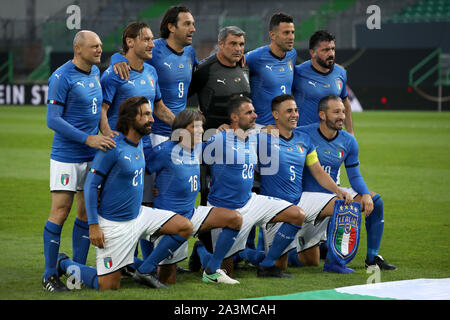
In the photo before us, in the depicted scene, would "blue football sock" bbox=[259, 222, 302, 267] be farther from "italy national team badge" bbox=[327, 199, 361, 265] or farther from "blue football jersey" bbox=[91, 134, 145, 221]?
"blue football jersey" bbox=[91, 134, 145, 221]

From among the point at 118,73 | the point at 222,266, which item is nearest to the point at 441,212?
the point at 222,266

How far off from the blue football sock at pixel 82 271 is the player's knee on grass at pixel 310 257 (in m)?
2.12

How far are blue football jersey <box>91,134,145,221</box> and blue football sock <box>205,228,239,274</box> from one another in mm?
806

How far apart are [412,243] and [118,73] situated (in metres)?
3.66

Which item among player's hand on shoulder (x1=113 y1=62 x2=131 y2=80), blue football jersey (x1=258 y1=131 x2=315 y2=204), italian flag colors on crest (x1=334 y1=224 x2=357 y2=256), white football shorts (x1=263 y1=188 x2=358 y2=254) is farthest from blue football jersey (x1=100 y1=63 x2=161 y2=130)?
italian flag colors on crest (x1=334 y1=224 x2=357 y2=256)

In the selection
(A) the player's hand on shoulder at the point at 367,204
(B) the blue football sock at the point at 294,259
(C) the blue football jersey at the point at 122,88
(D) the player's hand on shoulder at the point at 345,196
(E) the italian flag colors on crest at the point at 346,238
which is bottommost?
(B) the blue football sock at the point at 294,259

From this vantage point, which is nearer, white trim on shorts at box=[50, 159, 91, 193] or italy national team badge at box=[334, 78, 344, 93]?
white trim on shorts at box=[50, 159, 91, 193]

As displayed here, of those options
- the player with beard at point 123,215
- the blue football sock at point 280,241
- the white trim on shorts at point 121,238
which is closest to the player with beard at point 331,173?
the blue football sock at point 280,241

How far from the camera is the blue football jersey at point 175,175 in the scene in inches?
238

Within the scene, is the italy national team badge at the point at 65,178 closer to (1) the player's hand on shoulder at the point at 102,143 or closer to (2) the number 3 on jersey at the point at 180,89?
(1) the player's hand on shoulder at the point at 102,143

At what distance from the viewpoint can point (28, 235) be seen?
788 centimetres

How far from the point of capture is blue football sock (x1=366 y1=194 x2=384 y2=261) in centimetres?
667

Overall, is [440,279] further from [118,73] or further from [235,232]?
[118,73]

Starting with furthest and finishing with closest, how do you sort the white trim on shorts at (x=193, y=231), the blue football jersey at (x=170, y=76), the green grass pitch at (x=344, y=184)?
1. the blue football jersey at (x=170, y=76)
2. the white trim on shorts at (x=193, y=231)
3. the green grass pitch at (x=344, y=184)
